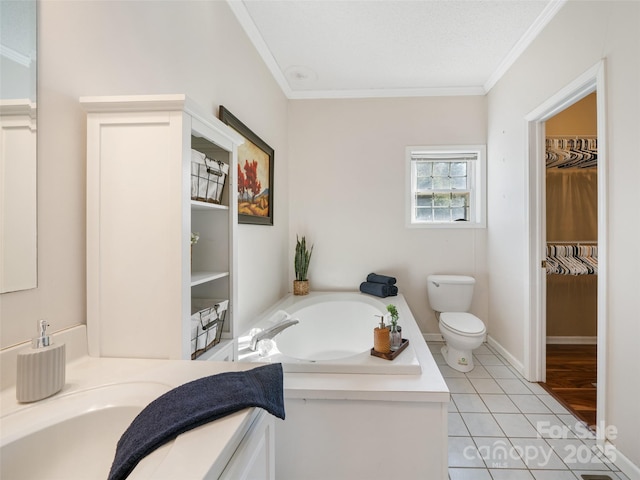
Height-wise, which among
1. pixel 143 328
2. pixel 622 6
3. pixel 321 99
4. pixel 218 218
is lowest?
pixel 143 328

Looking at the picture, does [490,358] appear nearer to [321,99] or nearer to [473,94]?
[473,94]

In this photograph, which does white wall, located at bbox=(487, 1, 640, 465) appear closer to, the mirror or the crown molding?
the crown molding

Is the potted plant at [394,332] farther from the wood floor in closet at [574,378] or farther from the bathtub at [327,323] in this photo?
the wood floor in closet at [574,378]

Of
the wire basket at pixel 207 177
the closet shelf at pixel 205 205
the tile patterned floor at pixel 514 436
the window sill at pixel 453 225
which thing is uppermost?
the wire basket at pixel 207 177

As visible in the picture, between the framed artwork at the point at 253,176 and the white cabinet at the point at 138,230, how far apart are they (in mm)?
848

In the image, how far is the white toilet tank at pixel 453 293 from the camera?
2.88m

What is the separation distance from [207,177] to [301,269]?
1992 millimetres

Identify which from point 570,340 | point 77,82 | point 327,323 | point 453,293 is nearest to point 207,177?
point 77,82

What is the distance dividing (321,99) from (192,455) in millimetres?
3291

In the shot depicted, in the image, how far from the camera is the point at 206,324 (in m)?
1.16

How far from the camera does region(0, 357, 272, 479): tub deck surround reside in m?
0.48

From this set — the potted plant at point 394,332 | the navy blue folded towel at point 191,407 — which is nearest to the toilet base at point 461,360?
the potted plant at point 394,332

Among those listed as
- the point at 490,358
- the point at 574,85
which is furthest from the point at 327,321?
the point at 574,85

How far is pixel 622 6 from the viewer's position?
1462 mm
